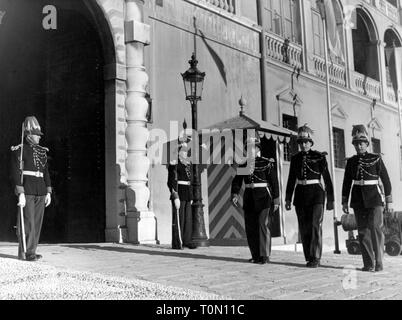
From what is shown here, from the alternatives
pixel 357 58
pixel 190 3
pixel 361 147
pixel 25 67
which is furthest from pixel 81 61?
pixel 357 58

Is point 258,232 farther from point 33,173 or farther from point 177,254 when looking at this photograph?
point 33,173

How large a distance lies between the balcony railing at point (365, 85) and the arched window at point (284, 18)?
416 cm

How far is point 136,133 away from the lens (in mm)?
11797

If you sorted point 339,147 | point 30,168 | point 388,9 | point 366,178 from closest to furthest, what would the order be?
point 366,178 → point 30,168 → point 339,147 → point 388,9

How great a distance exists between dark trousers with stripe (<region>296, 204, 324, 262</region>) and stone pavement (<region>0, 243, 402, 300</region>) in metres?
0.20

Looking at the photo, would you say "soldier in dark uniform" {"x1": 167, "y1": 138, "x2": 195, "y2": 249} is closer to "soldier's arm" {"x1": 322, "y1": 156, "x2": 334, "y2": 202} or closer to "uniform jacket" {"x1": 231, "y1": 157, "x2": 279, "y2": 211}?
"uniform jacket" {"x1": 231, "y1": 157, "x2": 279, "y2": 211}

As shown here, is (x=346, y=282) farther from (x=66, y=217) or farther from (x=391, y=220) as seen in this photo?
(x=66, y=217)

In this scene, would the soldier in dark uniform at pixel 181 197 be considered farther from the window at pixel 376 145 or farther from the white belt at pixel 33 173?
the window at pixel 376 145

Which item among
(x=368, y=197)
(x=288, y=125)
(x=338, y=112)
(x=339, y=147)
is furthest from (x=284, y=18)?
(x=368, y=197)

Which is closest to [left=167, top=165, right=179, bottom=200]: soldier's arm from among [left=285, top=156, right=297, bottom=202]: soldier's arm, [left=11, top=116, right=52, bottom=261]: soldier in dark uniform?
[left=11, top=116, right=52, bottom=261]: soldier in dark uniform

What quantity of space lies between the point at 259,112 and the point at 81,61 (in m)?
5.87

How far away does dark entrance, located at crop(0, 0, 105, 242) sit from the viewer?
478 inches

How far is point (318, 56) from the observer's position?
20078mm

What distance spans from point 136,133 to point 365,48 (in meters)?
15.5
